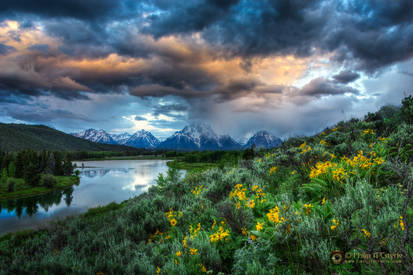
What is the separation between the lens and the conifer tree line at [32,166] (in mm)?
69875

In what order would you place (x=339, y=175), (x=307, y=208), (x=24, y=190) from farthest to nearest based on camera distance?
(x=24, y=190) < (x=339, y=175) < (x=307, y=208)

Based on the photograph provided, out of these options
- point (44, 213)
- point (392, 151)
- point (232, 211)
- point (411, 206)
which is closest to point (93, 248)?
point (232, 211)

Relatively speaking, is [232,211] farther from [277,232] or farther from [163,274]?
[163,274]

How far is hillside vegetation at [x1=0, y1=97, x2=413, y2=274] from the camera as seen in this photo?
8.91 ft

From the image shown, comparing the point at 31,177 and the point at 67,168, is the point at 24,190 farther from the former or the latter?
the point at 67,168

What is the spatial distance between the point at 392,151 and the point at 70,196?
227 feet

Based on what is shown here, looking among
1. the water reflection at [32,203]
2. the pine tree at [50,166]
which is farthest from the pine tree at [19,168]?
the water reflection at [32,203]

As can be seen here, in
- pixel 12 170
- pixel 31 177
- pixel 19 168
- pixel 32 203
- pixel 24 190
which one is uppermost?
pixel 19 168

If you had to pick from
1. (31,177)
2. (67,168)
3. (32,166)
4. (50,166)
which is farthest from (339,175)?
(67,168)

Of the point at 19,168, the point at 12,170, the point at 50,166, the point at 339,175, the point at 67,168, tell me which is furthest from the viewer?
the point at 67,168

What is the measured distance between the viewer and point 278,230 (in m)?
3.33

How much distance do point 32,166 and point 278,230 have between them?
88.2m

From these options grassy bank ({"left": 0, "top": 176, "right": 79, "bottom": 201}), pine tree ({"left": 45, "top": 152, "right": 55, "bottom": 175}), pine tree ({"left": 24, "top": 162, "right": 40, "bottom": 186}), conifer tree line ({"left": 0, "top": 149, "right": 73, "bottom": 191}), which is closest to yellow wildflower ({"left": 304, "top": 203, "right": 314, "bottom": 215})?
grassy bank ({"left": 0, "top": 176, "right": 79, "bottom": 201})

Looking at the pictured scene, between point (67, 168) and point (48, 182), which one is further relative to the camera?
point (67, 168)
